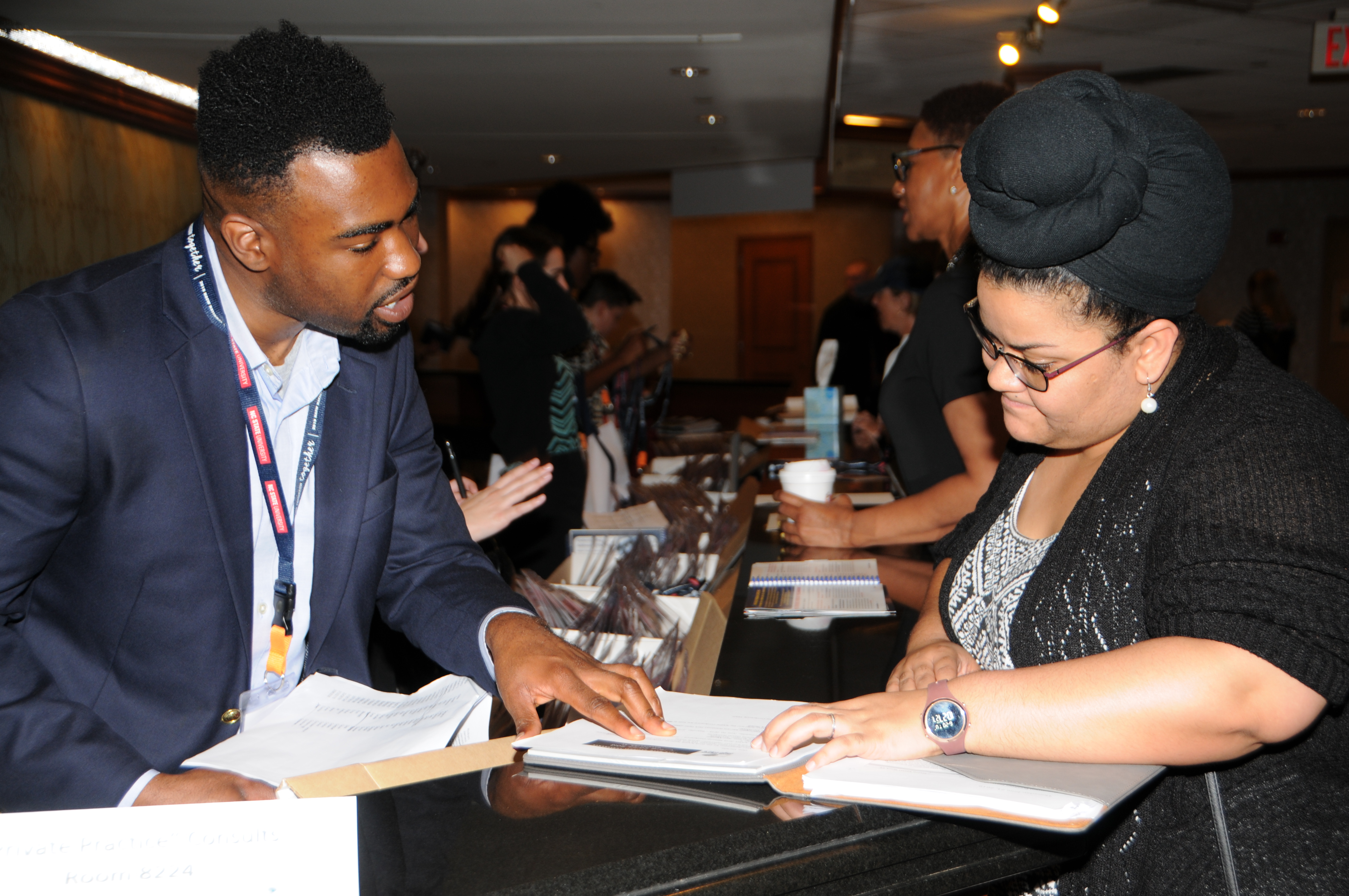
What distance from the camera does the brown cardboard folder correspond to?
2.59 ft

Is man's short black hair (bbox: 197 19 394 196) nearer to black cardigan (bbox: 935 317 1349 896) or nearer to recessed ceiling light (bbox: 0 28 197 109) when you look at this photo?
black cardigan (bbox: 935 317 1349 896)

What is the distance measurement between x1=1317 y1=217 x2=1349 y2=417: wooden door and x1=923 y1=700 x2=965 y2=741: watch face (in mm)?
12830

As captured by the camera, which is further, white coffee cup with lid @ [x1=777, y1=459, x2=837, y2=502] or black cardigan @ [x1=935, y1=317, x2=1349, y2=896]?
white coffee cup with lid @ [x1=777, y1=459, x2=837, y2=502]

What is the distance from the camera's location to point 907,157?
2250mm

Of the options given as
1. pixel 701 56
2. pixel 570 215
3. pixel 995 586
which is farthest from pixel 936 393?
pixel 701 56

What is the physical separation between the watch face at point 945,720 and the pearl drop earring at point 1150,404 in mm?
396

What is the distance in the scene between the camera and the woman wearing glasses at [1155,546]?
2.75ft

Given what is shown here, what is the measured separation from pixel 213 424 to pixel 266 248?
0.23 metres

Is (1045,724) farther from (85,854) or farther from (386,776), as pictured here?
(85,854)

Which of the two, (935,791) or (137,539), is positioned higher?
(137,539)

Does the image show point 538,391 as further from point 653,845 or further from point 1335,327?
point 1335,327

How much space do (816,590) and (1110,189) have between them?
3.26ft

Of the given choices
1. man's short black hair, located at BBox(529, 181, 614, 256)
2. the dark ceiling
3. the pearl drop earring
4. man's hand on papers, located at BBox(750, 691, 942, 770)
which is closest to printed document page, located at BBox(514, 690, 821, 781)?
man's hand on papers, located at BBox(750, 691, 942, 770)

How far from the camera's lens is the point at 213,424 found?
44.6 inches
